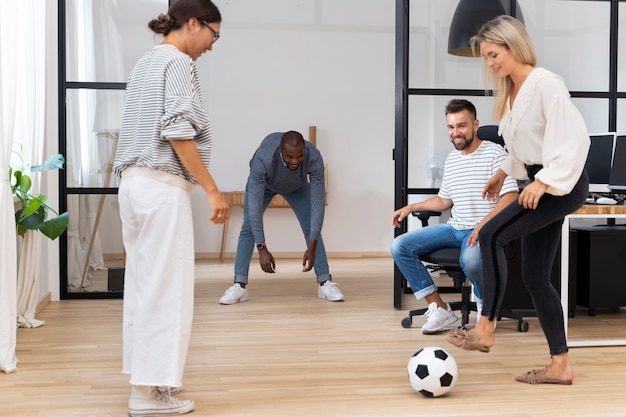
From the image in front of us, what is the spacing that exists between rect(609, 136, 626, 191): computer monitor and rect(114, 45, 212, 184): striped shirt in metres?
2.70

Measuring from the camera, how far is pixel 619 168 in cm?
450

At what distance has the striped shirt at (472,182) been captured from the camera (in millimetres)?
4215

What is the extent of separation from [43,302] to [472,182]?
2.63 m

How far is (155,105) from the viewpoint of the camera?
2607mm

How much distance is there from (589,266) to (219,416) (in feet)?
8.14

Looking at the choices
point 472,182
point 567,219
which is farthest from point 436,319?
point 567,219

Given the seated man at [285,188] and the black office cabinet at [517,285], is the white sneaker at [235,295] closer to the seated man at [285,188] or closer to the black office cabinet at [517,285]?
the seated man at [285,188]

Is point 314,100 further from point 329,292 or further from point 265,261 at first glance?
point 265,261

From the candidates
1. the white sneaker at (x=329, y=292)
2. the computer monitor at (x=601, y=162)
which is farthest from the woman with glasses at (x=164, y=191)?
the computer monitor at (x=601, y=162)

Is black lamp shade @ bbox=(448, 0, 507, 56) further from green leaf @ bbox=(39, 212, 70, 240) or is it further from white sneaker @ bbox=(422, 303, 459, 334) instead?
green leaf @ bbox=(39, 212, 70, 240)

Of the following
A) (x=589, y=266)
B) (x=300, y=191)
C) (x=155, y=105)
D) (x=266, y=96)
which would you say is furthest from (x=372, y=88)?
(x=155, y=105)

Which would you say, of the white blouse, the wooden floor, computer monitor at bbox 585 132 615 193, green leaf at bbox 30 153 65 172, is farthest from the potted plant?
computer monitor at bbox 585 132 615 193

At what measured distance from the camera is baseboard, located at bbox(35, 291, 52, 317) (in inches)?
188

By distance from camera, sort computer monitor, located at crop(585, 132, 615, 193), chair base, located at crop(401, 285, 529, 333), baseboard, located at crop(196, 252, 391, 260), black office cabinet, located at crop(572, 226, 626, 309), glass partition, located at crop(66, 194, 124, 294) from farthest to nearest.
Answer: baseboard, located at crop(196, 252, 391, 260) → glass partition, located at crop(66, 194, 124, 294) → computer monitor, located at crop(585, 132, 615, 193) → black office cabinet, located at crop(572, 226, 626, 309) → chair base, located at crop(401, 285, 529, 333)
